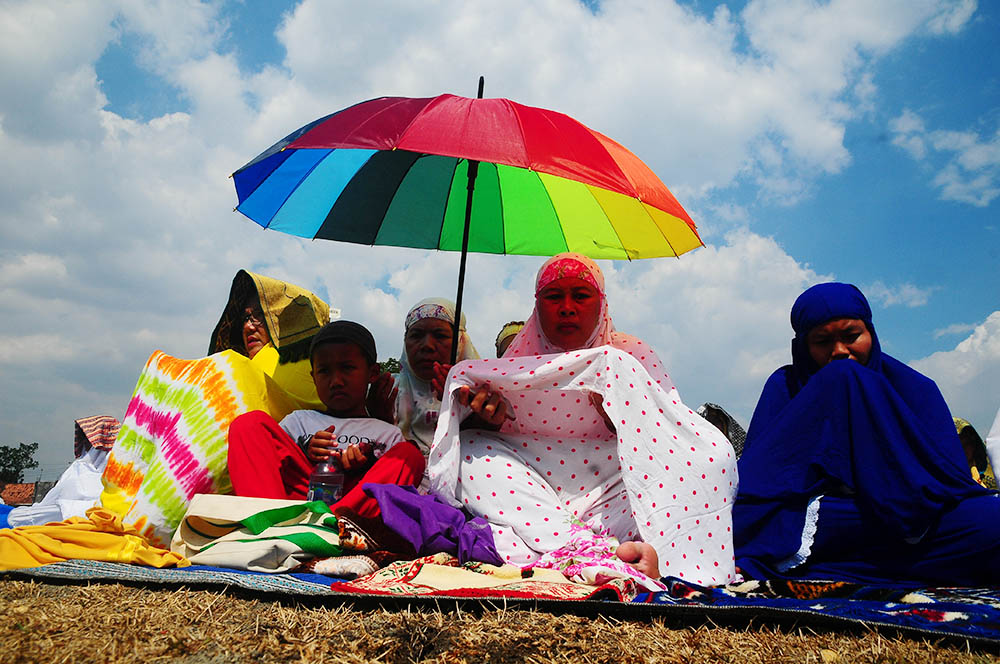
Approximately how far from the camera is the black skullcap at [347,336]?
396cm

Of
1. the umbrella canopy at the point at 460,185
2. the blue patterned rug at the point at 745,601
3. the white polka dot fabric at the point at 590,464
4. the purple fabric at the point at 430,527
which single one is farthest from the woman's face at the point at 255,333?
the purple fabric at the point at 430,527

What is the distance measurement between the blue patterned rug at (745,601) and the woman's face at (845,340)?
1.20m

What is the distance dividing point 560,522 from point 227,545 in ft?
4.57

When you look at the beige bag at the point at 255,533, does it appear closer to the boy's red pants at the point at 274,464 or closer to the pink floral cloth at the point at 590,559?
the boy's red pants at the point at 274,464

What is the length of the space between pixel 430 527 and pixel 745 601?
1.22 m

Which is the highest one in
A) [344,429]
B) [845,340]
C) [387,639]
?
[845,340]

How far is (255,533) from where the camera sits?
109 inches

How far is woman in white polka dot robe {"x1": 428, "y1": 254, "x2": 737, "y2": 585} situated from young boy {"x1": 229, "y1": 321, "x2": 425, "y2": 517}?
36 centimetres

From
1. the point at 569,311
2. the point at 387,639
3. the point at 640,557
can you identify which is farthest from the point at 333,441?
the point at 387,639

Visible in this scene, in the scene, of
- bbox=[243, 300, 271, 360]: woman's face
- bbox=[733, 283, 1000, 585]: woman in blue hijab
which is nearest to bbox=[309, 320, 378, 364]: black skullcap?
bbox=[243, 300, 271, 360]: woman's face

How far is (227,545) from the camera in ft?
8.80

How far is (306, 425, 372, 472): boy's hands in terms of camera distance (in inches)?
130

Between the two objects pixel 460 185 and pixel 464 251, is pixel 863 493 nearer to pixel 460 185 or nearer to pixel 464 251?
pixel 464 251

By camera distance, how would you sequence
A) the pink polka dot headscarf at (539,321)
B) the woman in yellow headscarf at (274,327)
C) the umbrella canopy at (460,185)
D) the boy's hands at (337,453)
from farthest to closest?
1. the woman in yellow headscarf at (274,327)
2. the pink polka dot headscarf at (539,321)
3. the boy's hands at (337,453)
4. the umbrella canopy at (460,185)
